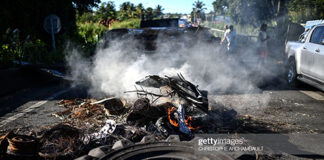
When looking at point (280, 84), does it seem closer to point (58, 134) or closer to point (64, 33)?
point (58, 134)

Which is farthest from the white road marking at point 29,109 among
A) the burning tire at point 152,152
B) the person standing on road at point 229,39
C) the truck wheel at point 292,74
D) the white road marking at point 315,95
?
the person standing on road at point 229,39

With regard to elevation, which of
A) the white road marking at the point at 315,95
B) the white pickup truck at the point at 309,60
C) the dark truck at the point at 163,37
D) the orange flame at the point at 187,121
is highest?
the dark truck at the point at 163,37

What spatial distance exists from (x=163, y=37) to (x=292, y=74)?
4.14 m

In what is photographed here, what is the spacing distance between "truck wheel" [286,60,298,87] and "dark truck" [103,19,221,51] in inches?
96.9

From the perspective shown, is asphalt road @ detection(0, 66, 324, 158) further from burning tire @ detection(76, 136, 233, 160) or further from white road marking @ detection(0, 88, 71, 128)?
burning tire @ detection(76, 136, 233, 160)

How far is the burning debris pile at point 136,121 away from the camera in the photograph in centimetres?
321

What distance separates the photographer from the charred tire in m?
7.95

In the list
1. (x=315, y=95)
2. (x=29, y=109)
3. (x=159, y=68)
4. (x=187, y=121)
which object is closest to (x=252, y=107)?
(x=187, y=121)

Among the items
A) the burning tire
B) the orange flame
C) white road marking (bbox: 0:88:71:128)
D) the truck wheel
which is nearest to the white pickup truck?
the truck wheel

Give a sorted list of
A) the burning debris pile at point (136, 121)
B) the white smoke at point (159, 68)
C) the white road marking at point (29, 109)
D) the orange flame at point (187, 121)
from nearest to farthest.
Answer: the burning debris pile at point (136, 121) < the orange flame at point (187, 121) < the white road marking at point (29, 109) < the white smoke at point (159, 68)

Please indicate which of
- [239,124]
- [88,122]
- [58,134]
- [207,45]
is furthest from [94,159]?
[207,45]

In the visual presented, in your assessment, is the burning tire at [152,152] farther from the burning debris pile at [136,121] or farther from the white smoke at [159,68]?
the white smoke at [159,68]

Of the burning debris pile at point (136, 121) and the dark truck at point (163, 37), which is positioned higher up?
the dark truck at point (163, 37)

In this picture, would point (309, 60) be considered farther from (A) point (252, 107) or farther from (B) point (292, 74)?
(A) point (252, 107)
